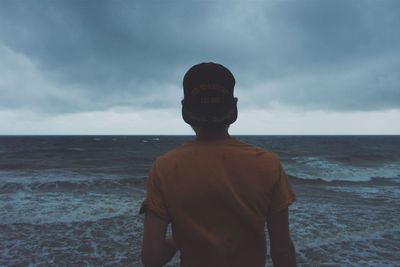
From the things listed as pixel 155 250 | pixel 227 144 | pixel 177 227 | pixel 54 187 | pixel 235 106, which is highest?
pixel 235 106

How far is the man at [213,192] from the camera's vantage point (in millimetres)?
1353

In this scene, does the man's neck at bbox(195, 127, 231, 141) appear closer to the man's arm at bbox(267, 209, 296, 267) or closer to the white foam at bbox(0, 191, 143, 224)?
the man's arm at bbox(267, 209, 296, 267)

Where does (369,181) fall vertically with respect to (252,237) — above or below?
below

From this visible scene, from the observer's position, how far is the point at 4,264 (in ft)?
20.7

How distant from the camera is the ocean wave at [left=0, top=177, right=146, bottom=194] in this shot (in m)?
15.4

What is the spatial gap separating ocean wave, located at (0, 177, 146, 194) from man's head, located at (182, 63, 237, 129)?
613 inches

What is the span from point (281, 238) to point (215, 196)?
1.46 feet

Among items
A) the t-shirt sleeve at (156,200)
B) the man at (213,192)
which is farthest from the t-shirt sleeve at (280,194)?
the t-shirt sleeve at (156,200)

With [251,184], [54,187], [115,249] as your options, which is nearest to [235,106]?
→ [251,184]

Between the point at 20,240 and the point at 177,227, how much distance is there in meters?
8.12

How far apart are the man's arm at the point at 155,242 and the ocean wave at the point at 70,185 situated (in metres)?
15.4

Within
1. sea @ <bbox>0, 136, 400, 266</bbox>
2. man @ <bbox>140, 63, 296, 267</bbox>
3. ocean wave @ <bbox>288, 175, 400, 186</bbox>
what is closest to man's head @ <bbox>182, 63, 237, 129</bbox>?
man @ <bbox>140, 63, 296, 267</bbox>

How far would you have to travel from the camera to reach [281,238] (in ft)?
4.92

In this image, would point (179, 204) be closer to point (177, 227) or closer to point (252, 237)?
point (177, 227)
